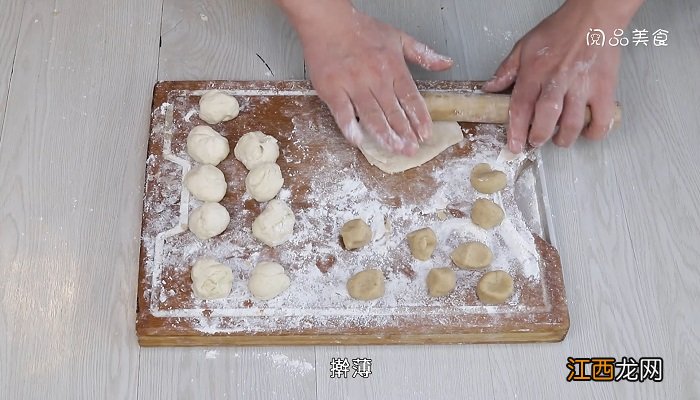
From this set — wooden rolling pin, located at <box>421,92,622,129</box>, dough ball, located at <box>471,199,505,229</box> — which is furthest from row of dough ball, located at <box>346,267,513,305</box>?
wooden rolling pin, located at <box>421,92,622,129</box>

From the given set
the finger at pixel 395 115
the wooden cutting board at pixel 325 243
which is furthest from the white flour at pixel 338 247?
the finger at pixel 395 115

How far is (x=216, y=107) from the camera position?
1425 mm

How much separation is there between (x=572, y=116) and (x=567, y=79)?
0.07 meters

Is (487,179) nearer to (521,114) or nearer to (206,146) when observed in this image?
(521,114)

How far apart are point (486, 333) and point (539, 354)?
5.1 inches

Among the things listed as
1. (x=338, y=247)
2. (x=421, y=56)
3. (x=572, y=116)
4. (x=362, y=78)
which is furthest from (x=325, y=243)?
(x=572, y=116)

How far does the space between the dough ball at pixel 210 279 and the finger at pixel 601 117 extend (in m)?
0.79

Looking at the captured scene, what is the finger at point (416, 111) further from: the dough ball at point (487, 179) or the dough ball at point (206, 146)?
the dough ball at point (206, 146)

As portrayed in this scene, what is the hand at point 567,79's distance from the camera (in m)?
1.39

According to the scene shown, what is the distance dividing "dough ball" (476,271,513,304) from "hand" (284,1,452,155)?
0.93 feet

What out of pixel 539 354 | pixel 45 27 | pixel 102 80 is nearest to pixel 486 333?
pixel 539 354

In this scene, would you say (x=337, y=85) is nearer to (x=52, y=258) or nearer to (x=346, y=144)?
(x=346, y=144)

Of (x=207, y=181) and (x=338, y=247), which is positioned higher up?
(x=207, y=181)

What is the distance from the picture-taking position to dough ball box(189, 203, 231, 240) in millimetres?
1295
